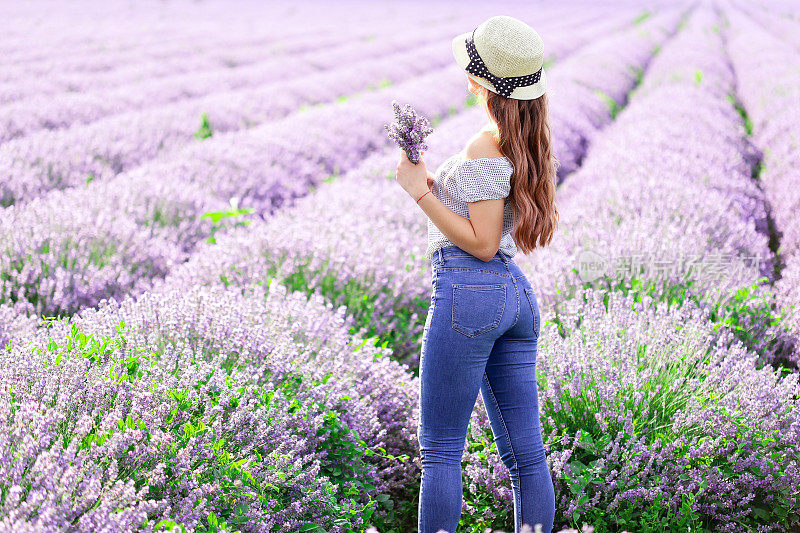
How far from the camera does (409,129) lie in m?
1.88

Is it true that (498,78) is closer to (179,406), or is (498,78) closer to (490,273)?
(490,273)

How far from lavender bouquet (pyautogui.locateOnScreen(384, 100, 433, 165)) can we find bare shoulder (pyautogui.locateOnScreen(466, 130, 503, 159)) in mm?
149

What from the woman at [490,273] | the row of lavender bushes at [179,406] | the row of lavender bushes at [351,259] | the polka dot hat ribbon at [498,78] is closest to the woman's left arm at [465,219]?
the woman at [490,273]

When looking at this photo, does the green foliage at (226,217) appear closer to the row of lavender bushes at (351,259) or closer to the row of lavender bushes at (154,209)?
the row of lavender bushes at (154,209)

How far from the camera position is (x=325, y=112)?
346 inches

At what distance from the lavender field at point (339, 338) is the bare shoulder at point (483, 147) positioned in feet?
3.42

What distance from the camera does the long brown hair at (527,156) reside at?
1.94m

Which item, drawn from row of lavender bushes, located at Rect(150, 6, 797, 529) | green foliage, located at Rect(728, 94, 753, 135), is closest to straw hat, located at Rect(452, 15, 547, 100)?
row of lavender bushes, located at Rect(150, 6, 797, 529)

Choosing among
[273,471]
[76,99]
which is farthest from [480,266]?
[76,99]

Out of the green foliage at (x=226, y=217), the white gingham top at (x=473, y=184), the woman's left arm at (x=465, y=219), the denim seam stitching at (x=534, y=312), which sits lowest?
the denim seam stitching at (x=534, y=312)

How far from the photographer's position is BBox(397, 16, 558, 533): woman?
1.91 metres

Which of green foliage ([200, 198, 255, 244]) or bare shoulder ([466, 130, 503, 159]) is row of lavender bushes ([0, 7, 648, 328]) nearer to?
green foliage ([200, 198, 255, 244])

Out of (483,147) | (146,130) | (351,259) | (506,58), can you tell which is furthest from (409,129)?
(146,130)

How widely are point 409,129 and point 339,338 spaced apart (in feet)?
4.20
